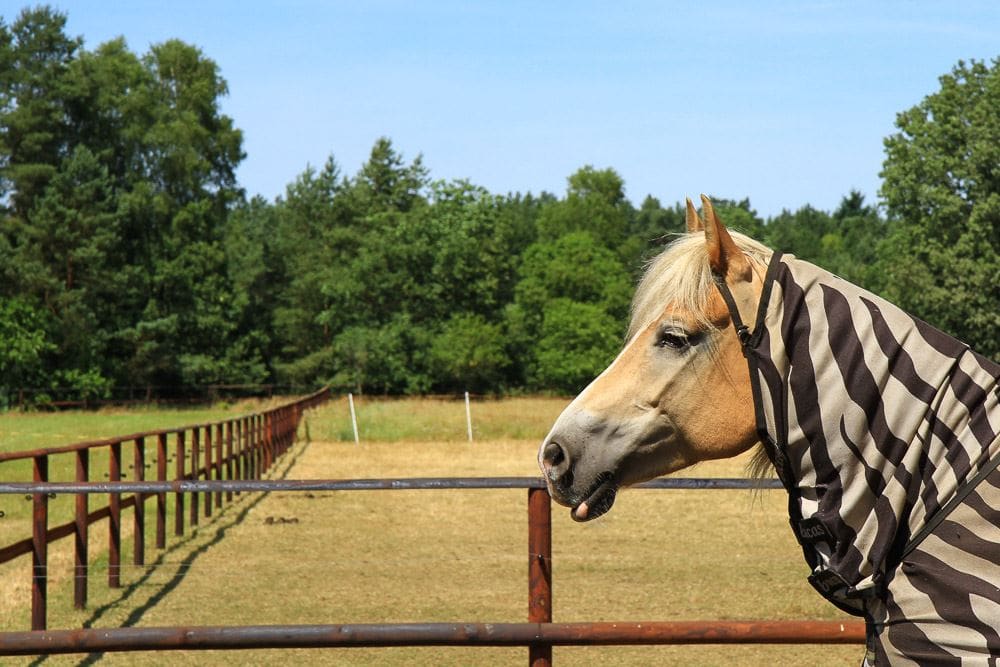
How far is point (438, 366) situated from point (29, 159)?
2002 cm

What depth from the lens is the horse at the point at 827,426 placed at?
1.92 metres

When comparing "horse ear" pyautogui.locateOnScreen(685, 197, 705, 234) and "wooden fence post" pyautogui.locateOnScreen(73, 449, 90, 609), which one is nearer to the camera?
"horse ear" pyautogui.locateOnScreen(685, 197, 705, 234)

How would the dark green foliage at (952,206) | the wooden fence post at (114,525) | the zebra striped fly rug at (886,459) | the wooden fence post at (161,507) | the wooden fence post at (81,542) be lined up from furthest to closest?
the dark green foliage at (952,206)
the wooden fence post at (161,507)
the wooden fence post at (114,525)
the wooden fence post at (81,542)
the zebra striped fly rug at (886,459)

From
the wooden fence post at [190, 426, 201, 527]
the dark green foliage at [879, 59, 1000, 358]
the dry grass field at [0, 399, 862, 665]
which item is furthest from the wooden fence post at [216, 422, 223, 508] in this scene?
the dark green foliage at [879, 59, 1000, 358]

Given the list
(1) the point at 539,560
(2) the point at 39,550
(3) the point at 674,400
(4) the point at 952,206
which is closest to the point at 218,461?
(2) the point at 39,550

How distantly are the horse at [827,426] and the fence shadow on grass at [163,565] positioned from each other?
337 centimetres

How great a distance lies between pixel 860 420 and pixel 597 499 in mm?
565

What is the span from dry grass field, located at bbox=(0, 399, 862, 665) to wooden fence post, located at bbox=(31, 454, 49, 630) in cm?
32

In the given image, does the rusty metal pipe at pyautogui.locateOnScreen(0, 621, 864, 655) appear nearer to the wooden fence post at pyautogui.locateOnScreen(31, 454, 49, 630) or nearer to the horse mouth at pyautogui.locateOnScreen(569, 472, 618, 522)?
the horse mouth at pyautogui.locateOnScreen(569, 472, 618, 522)

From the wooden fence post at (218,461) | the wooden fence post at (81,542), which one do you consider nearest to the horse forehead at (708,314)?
the wooden fence post at (81,542)

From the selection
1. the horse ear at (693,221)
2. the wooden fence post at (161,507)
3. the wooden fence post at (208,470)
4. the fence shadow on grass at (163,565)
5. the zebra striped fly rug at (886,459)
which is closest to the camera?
the zebra striped fly rug at (886,459)

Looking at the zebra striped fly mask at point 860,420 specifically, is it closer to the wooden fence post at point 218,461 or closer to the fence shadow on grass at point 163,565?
the fence shadow on grass at point 163,565

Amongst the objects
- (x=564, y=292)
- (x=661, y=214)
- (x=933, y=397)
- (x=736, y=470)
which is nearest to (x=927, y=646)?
(x=933, y=397)

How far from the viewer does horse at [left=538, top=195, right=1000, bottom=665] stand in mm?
1916
